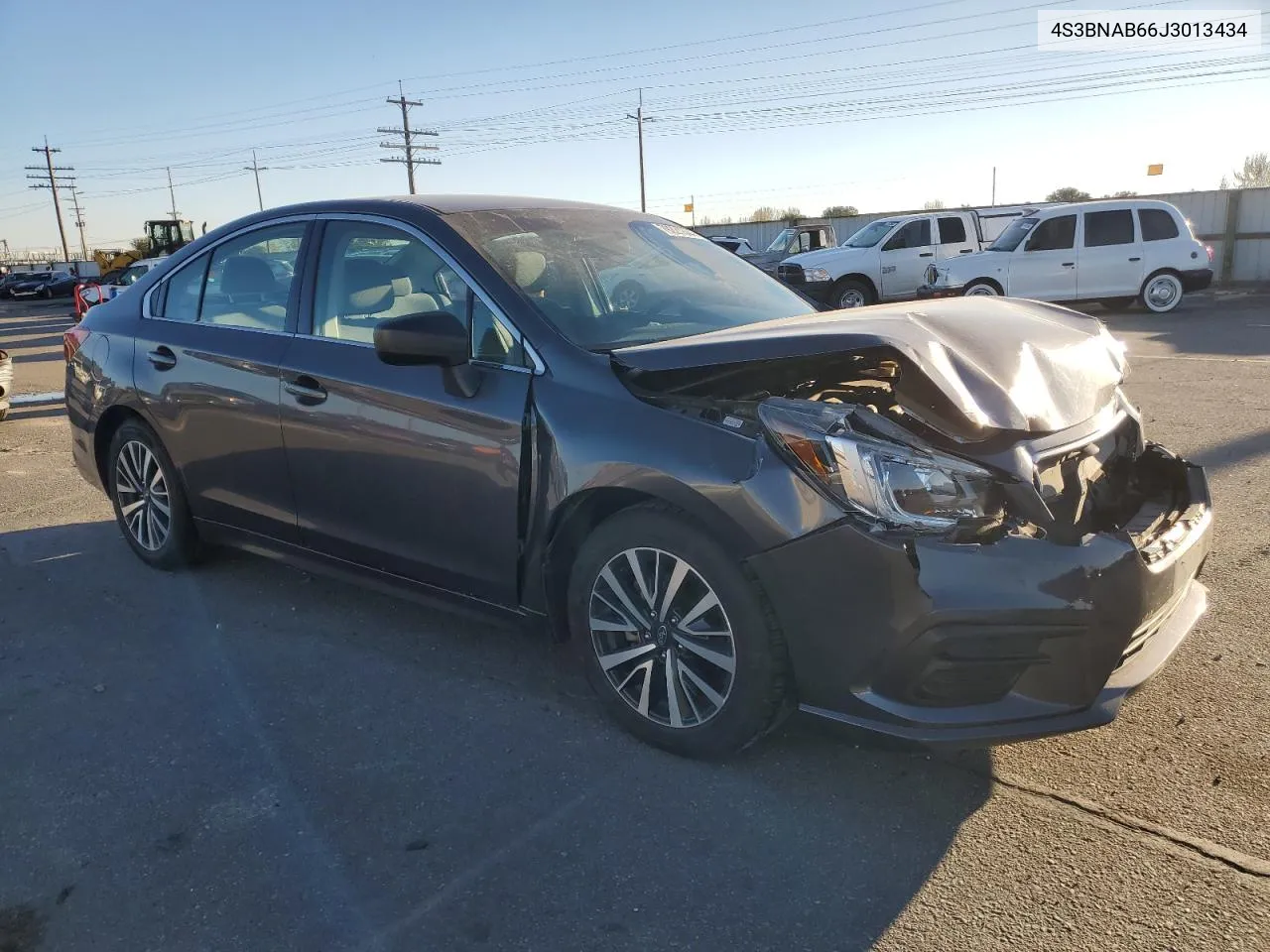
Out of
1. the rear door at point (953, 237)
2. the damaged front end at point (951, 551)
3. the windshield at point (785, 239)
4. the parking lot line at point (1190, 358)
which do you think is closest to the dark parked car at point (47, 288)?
the windshield at point (785, 239)

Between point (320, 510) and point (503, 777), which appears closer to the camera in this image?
point (503, 777)

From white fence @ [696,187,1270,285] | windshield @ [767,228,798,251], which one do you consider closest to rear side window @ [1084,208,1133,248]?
white fence @ [696,187,1270,285]

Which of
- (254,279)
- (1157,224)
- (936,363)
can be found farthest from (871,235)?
(936,363)

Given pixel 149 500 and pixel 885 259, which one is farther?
pixel 885 259

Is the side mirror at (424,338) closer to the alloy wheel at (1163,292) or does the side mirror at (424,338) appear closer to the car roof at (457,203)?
the car roof at (457,203)

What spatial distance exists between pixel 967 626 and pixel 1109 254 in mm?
16827

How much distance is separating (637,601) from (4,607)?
10.8 feet

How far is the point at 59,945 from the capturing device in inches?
91.1

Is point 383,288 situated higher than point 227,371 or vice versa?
point 383,288

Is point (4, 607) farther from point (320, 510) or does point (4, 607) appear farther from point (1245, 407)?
point (1245, 407)

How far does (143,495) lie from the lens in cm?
484

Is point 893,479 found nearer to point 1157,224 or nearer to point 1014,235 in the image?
point 1014,235

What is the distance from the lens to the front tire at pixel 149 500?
4648 mm

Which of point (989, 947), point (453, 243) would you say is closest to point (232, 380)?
point (453, 243)
